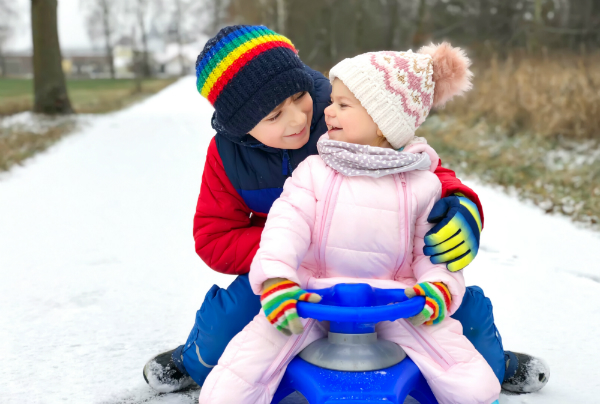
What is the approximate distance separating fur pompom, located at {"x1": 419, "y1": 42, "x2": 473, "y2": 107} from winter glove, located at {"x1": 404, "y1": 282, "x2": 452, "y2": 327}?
0.59 meters

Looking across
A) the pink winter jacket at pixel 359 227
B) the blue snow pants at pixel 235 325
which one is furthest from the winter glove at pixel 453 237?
the blue snow pants at pixel 235 325

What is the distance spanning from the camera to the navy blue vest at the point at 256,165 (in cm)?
184

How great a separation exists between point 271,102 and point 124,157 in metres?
5.19

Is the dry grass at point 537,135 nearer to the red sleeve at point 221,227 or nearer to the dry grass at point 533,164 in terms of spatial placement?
the dry grass at point 533,164

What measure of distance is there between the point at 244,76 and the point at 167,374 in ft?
2.95

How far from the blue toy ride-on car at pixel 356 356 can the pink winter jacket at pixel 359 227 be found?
13 centimetres

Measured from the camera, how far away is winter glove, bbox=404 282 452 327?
1361 mm

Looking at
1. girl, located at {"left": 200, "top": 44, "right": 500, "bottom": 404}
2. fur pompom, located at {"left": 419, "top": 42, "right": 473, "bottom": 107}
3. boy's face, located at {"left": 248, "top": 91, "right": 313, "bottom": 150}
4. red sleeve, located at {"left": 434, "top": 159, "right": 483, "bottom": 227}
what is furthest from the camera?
boy's face, located at {"left": 248, "top": 91, "right": 313, "bottom": 150}

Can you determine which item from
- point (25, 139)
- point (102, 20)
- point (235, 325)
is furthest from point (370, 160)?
point (102, 20)

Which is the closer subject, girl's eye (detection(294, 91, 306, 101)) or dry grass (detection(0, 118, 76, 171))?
girl's eye (detection(294, 91, 306, 101))

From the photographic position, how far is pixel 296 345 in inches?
58.4

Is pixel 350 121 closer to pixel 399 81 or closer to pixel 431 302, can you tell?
pixel 399 81

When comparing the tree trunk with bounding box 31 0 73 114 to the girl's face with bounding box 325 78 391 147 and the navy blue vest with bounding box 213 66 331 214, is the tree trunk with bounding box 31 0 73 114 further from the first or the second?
the girl's face with bounding box 325 78 391 147

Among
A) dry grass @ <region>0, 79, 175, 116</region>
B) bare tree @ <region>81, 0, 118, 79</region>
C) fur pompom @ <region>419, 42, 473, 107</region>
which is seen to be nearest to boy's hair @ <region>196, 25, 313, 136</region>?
fur pompom @ <region>419, 42, 473, 107</region>
